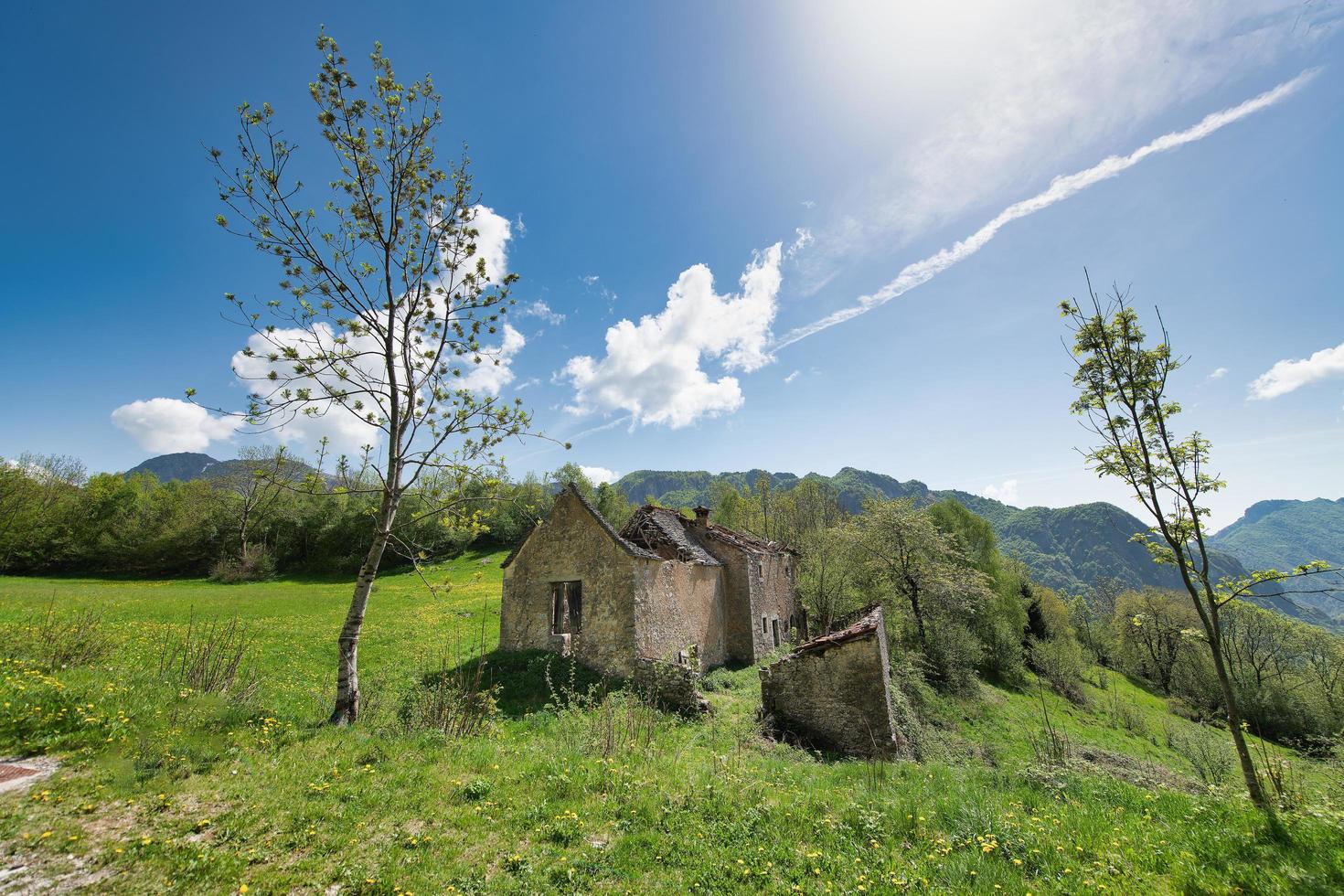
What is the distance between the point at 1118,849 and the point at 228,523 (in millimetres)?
66002

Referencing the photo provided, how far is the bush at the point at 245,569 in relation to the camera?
42938 mm

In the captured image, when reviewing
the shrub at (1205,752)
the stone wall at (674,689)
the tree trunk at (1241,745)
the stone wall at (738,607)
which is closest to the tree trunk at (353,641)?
the stone wall at (674,689)

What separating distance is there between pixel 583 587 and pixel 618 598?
1.56 metres

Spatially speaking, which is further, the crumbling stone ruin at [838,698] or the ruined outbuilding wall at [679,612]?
the ruined outbuilding wall at [679,612]

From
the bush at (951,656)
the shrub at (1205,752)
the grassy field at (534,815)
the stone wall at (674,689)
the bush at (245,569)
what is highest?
the bush at (245,569)

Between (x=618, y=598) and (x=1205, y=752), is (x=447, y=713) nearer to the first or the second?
(x=618, y=598)

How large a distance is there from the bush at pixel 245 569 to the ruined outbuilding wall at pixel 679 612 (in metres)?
44.0

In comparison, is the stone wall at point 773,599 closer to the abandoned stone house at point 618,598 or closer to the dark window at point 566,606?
the abandoned stone house at point 618,598

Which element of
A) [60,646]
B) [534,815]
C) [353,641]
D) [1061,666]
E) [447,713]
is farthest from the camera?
[1061,666]

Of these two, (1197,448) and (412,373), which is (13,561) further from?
(1197,448)

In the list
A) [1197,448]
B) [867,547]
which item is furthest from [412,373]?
[867,547]

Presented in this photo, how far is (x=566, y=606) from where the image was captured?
60.6ft

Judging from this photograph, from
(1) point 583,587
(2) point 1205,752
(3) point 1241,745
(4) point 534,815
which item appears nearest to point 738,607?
(1) point 583,587

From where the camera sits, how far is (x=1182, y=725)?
104 ft
